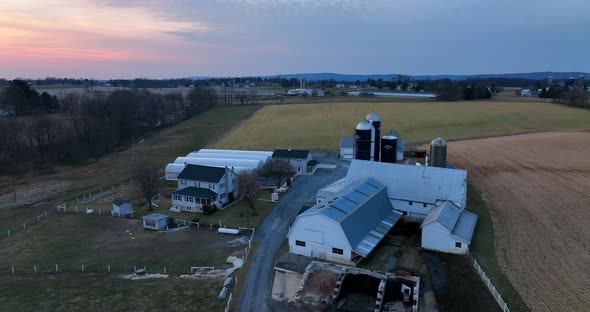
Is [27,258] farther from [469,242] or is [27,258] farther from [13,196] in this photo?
[469,242]

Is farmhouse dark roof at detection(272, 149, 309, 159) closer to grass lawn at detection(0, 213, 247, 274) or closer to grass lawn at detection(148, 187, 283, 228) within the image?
grass lawn at detection(148, 187, 283, 228)

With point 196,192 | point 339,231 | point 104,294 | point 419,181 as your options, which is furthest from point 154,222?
point 419,181

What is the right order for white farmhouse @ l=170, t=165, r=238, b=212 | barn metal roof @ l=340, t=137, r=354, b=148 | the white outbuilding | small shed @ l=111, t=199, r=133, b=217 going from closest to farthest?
small shed @ l=111, t=199, r=133, b=217 < white farmhouse @ l=170, t=165, r=238, b=212 < the white outbuilding < barn metal roof @ l=340, t=137, r=354, b=148

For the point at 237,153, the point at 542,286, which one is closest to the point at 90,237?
the point at 237,153

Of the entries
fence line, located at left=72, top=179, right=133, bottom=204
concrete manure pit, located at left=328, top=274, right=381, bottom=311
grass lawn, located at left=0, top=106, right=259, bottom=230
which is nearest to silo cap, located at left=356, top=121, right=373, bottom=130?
concrete manure pit, located at left=328, top=274, right=381, bottom=311

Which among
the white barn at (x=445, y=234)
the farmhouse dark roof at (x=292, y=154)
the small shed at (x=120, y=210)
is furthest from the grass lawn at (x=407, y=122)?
the white barn at (x=445, y=234)

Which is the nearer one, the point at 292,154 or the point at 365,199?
the point at 365,199

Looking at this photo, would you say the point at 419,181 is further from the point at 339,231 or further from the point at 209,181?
the point at 209,181
